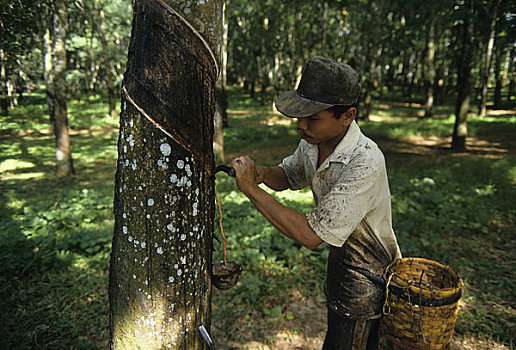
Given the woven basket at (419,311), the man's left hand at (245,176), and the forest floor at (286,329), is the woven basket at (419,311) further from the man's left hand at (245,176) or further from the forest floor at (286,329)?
the forest floor at (286,329)

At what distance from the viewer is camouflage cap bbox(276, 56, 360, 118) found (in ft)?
6.20

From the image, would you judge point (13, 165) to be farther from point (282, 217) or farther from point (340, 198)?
point (340, 198)

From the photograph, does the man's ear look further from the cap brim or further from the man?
the cap brim

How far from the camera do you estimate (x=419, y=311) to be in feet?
6.53

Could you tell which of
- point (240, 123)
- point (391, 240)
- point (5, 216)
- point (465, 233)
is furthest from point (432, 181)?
point (240, 123)

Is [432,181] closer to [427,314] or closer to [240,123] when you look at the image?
[427,314]

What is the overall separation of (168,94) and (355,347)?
7.01 ft

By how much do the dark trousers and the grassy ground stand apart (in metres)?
1.27

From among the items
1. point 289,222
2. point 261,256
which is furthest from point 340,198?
point 261,256

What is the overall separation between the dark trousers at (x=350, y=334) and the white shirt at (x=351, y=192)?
0.56m

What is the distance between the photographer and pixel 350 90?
1.91 meters

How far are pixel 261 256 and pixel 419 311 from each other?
294 cm

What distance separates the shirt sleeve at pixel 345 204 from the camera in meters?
1.82

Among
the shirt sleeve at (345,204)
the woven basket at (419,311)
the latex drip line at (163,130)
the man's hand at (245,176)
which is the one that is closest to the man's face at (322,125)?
the shirt sleeve at (345,204)
